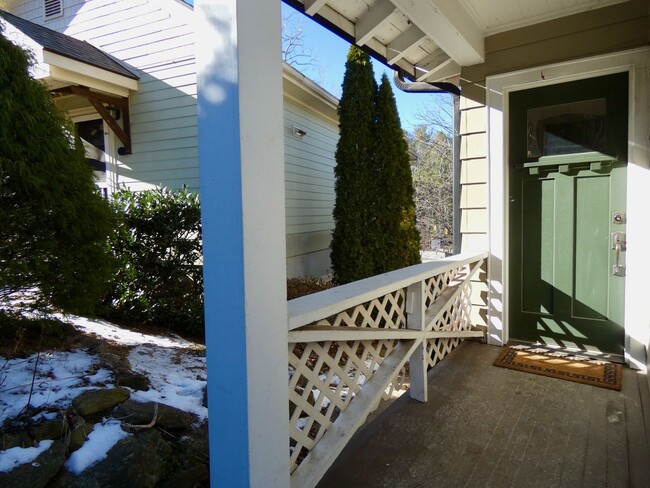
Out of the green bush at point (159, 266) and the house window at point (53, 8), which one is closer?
the green bush at point (159, 266)

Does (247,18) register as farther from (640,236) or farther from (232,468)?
(640,236)

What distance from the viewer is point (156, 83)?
5.92 meters

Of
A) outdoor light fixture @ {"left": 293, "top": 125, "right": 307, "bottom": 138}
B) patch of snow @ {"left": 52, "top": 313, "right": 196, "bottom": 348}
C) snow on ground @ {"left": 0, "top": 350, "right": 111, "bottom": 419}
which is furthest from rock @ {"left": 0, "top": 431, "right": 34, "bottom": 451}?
outdoor light fixture @ {"left": 293, "top": 125, "right": 307, "bottom": 138}

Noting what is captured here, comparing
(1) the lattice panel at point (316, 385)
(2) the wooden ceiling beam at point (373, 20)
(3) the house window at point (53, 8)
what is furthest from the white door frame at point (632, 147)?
(3) the house window at point (53, 8)

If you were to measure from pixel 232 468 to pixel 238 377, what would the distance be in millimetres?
273

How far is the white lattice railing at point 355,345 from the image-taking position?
146 cm

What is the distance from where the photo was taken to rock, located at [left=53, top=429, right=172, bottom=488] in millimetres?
1643

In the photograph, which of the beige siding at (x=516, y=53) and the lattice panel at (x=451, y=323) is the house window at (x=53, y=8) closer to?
the beige siding at (x=516, y=53)

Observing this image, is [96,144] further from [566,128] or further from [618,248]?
[618,248]

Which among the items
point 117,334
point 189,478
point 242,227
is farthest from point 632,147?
point 117,334

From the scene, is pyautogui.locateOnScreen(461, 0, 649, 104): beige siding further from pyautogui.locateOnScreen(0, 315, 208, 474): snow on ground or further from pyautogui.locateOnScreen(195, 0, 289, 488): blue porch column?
pyautogui.locateOnScreen(0, 315, 208, 474): snow on ground

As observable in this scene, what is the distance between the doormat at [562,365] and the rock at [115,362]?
251cm

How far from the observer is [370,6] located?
267cm

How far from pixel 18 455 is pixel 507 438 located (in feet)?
7.15
